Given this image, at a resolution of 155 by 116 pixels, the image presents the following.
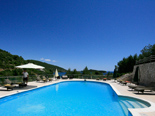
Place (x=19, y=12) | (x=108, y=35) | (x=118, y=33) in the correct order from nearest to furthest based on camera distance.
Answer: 1. (x=19, y=12)
2. (x=118, y=33)
3. (x=108, y=35)

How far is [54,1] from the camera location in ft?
43.4

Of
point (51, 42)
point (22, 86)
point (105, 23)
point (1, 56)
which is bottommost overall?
point (22, 86)

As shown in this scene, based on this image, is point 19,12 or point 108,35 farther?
point 108,35

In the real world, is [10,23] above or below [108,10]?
below


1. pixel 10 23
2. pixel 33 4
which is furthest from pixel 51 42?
pixel 33 4

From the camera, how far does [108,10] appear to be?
14.9 m

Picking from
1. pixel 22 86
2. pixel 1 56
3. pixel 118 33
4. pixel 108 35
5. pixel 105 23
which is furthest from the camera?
pixel 1 56

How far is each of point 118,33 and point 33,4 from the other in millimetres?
13735

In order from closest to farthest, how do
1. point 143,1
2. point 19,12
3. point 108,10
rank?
point 143,1, point 19,12, point 108,10

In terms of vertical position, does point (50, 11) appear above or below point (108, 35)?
above

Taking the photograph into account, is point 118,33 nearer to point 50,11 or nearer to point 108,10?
point 108,10

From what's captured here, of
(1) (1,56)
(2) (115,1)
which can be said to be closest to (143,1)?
(2) (115,1)

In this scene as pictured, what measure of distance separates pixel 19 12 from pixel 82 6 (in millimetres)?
7900

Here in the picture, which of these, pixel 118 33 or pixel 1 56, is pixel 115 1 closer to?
pixel 118 33
